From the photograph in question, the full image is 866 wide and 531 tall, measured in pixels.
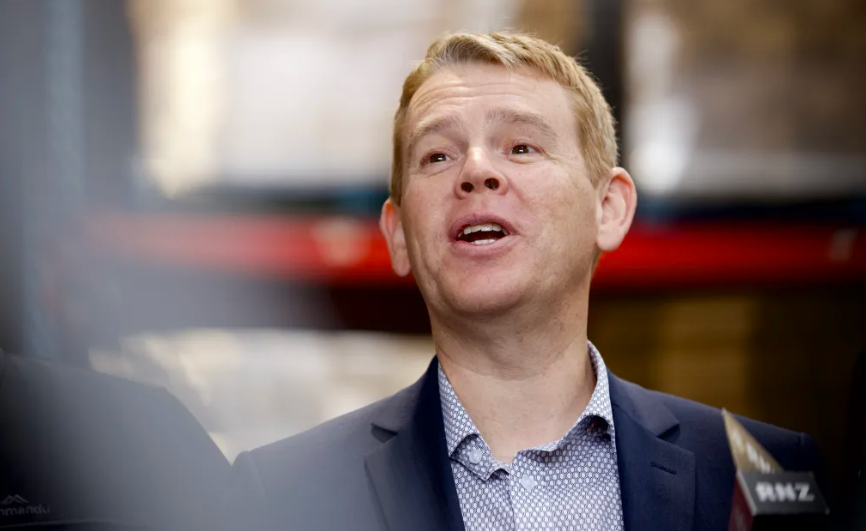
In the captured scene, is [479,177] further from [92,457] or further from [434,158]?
[92,457]

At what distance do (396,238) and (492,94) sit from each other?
28 cm

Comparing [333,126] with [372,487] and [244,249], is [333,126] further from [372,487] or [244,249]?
[372,487]

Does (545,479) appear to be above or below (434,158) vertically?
below

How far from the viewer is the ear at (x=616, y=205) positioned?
1476 mm

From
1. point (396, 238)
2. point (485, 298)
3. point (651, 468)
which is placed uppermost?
point (396, 238)

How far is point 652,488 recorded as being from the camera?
1.28 metres

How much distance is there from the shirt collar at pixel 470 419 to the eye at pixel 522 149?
0.33m

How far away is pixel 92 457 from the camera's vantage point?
121 cm

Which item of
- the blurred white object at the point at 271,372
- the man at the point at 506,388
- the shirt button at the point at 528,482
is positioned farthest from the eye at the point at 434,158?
the blurred white object at the point at 271,372

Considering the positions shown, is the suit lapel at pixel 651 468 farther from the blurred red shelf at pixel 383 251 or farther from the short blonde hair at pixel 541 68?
the blurred red shelf at pixel 383 251

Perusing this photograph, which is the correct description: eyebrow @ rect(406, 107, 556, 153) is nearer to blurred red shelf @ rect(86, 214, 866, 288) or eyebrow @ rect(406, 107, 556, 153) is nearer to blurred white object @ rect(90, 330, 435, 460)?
blurred white object @ rect(90, 330, 435, 460)

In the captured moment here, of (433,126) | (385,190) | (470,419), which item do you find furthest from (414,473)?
(385,190)

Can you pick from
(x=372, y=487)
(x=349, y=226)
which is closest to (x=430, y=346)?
(x=349, y=226)

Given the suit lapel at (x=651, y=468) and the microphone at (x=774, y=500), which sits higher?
the microphone at (x=774, y=500)
